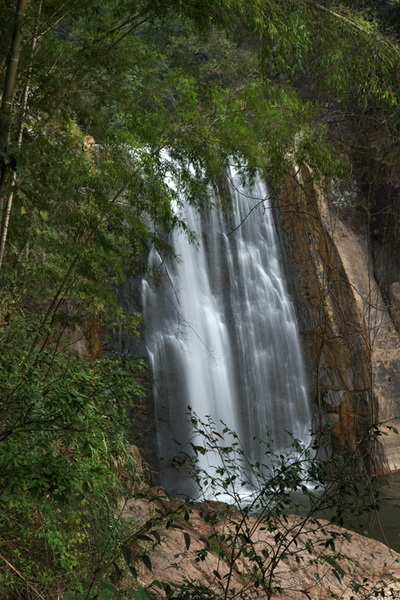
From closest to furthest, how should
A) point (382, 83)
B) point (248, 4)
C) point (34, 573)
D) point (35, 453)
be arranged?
point (35, 453), point (34, 573), point (248, 4), point (382, 83)

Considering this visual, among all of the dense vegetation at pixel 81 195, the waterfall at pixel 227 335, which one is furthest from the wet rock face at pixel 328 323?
the dense vegetation at pixel 81 195

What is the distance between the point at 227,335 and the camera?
10.5 metres

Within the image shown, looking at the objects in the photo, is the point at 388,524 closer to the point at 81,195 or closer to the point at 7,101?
the point at 81,195

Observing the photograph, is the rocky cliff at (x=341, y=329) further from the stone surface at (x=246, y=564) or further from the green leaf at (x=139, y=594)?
the green leaf at (x=139, y=594)

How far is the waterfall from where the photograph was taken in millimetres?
9555

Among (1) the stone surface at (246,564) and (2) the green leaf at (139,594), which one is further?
(1) the stone surface at (246,564)

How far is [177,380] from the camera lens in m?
9.52

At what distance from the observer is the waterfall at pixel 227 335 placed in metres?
9.55

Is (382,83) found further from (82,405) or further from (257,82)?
(82,405)

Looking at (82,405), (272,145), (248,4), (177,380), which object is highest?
(248,4)

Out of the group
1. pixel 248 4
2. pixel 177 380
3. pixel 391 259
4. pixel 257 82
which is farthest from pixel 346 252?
pixel 248 4

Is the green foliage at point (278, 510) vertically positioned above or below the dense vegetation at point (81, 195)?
below

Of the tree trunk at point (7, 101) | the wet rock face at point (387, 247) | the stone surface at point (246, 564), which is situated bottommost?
the stone surface at point (246, 564)

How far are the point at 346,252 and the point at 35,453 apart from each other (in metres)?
8.97
